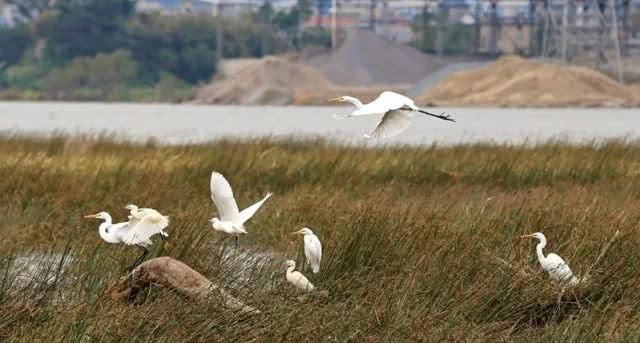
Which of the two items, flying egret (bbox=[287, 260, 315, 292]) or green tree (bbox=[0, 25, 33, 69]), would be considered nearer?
flying egret (bbox=[287, 260, 315, 292])

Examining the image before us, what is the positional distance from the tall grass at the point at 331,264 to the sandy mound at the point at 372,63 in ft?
307

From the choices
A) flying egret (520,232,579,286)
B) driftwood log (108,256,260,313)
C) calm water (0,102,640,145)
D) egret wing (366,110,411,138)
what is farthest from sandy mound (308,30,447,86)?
driftwood log (108,256,260,313)

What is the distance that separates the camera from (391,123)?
36.9 ft

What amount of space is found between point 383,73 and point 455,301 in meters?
105

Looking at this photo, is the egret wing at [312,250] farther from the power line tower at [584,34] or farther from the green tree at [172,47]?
the green tree at [172,47]

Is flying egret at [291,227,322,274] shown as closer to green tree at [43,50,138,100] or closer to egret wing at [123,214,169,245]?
egret wing at [123,214,169,245]

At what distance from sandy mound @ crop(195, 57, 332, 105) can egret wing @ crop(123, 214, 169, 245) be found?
9609 centimetres

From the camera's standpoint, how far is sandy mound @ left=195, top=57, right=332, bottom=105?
107 metres

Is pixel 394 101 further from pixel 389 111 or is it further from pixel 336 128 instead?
pixel 336 128

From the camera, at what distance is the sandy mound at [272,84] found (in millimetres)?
107000

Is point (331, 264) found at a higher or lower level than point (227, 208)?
A: lower

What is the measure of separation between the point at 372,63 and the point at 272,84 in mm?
9646

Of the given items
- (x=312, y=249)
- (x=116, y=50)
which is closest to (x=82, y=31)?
(x=116, y=50)

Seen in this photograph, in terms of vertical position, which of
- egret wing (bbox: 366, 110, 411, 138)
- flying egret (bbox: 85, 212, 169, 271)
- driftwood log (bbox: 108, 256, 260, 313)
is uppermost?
egret wing (bbox: 366, 110, 411, 138)
